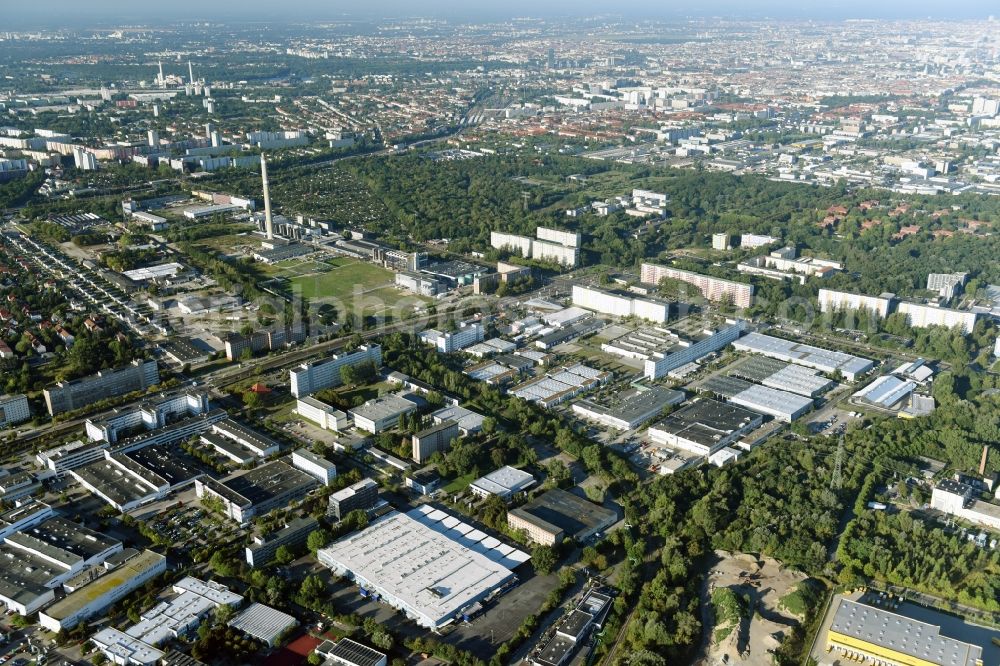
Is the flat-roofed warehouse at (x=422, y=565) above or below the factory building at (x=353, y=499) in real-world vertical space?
below

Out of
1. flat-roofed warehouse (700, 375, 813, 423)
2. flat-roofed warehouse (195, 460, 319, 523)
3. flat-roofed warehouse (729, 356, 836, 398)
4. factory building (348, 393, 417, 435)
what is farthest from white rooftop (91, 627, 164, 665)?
flat-roofed warehouse (729, 356, 836, 398)

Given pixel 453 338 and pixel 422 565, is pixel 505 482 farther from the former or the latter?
pixel 453 338

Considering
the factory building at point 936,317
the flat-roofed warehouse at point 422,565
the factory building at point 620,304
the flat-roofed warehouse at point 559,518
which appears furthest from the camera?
the factory building at point 620,304

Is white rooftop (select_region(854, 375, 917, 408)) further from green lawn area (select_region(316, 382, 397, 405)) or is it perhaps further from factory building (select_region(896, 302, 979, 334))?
green lawn area (select_region(316, 382, 397, 405))

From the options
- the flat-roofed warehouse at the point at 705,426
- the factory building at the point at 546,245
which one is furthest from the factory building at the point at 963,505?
the factory building at the point at 546,245

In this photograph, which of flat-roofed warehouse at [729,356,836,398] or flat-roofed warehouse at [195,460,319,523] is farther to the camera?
flat-roofed warehouse at [729,356,836,398]

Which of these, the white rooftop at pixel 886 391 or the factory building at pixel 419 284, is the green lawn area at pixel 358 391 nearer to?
the factory building at pixel 419 284
